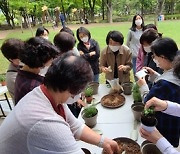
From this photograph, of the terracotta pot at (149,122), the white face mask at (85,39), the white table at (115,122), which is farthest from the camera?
the white face mask at (85,39)

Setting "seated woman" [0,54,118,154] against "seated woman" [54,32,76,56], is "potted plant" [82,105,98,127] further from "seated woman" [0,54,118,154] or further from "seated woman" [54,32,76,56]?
"seated woman" [54,32,76,56]

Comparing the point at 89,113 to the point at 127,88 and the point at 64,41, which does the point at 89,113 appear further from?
the point at 64,41

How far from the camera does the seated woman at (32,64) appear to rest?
1.47m

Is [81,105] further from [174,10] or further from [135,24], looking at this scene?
[174,10]

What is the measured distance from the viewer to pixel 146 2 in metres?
24.3

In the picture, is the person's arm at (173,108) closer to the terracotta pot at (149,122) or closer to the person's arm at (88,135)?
the terracotta pot at (149,122)

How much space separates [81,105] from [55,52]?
82 centimetres

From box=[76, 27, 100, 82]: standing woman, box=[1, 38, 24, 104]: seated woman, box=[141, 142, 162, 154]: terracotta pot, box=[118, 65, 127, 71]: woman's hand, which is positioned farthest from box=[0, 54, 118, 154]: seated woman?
box=[76, 27, 100, 82]: standing woman

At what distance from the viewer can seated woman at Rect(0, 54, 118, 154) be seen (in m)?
0.89

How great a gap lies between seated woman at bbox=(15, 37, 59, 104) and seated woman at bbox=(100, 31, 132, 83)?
4.22 feet

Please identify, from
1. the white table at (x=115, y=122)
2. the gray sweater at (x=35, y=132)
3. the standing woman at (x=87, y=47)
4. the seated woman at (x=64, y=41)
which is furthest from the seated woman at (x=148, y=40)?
the gray sweater at (x=35, y=132)

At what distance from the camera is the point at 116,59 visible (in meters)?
2.85

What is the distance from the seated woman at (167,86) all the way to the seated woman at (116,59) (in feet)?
3.40

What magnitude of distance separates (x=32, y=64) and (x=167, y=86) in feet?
3.35
